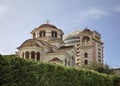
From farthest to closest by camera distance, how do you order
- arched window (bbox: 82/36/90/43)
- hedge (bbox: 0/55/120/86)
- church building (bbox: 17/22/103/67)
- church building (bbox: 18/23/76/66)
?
arched window (bbox: 82/36/90/43) < church building (bbox: 17/22/103/67) < church building (bbox: 18/23/76/66) < hedge (bbox: 0/55/120/86)

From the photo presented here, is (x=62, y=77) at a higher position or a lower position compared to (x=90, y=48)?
lower

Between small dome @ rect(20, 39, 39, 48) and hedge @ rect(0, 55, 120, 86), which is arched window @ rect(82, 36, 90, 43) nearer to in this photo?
small dome @ rect(20, 39, 39, 48)

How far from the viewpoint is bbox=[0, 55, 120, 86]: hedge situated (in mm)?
14939

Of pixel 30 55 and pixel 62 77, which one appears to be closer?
pixel 62 77

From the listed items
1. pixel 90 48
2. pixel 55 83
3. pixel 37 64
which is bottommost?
pixel 55 83

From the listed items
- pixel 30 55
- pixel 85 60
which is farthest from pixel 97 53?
pixel 30 55

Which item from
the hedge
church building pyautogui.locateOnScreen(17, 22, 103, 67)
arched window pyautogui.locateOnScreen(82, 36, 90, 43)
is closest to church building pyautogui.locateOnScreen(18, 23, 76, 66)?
church building pyautogui.locateOnScreen(17, 22, 103, 67)

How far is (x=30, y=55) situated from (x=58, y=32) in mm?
13462

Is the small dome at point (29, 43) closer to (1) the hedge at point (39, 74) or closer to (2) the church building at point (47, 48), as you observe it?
(2) the church building at point (47, 48)

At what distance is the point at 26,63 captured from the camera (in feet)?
54.3

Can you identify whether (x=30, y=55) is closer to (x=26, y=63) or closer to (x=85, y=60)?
(x=85, y=60)

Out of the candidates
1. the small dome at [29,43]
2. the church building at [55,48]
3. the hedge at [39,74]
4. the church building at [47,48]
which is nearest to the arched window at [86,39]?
the church building at [55,48]

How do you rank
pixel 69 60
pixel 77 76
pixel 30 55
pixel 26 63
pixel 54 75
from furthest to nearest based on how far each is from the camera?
Answer: pixel 69 60 < pixel 30 55 < pixel 77 76 < pixel 54 75 < pixel 26 63

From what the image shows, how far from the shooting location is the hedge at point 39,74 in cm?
1494
